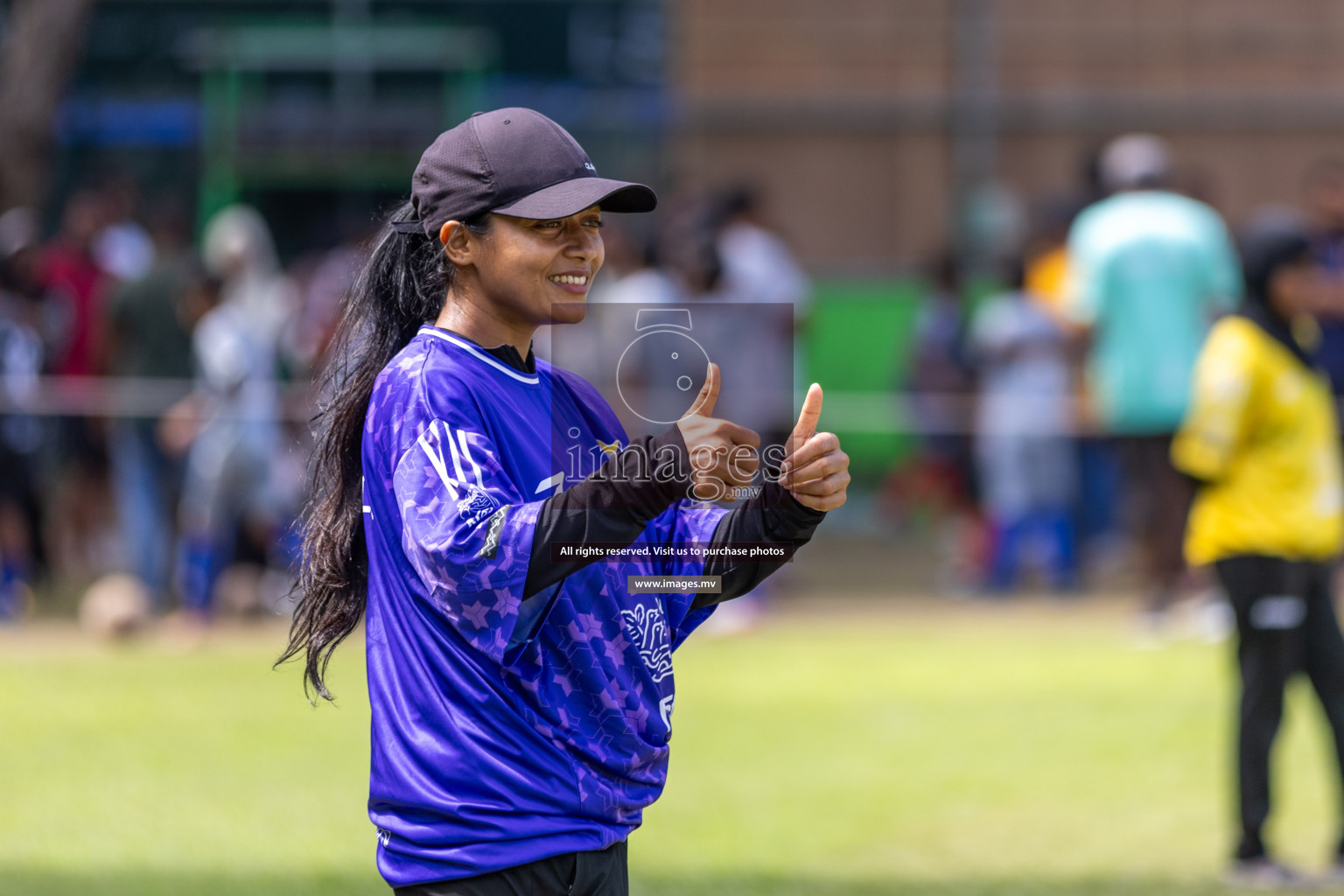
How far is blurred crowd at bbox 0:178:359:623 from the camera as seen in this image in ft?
33.0

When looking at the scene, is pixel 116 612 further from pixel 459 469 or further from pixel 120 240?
pixel 459 469

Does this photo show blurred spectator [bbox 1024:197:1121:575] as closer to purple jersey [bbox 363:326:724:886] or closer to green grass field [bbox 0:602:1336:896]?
green grass field [bbox 0:602:1336:896]

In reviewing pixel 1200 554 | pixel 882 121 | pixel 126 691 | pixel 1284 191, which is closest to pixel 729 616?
pixel 126 691

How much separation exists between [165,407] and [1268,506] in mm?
6919

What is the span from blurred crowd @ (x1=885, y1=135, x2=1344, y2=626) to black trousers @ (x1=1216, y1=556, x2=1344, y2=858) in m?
3.55

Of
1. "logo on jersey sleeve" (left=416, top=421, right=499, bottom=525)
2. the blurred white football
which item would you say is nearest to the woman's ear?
"logo on jersey sleeve" (left=416, top=421, right=499, bottom=525)

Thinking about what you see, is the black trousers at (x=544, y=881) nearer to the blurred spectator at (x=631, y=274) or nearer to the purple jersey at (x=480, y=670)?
the purple jersey at (x=480, y=670)

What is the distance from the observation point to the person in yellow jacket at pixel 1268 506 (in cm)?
584

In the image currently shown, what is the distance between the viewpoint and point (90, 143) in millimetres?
16875

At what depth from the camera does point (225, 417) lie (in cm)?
1004

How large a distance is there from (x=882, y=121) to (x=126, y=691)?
38.2ft

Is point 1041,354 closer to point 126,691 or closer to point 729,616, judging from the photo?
point 729,616

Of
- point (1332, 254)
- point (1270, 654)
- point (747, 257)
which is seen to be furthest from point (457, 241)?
point (1332, 254)

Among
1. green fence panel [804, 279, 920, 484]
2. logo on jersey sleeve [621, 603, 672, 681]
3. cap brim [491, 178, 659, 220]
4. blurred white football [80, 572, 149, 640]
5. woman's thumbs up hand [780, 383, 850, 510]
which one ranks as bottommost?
blurred white football [80, 572, 149, 640]
